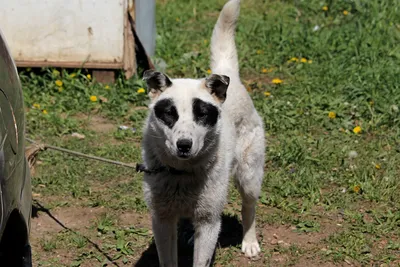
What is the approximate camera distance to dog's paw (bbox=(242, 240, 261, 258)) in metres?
5.36

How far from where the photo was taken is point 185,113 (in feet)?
13.7

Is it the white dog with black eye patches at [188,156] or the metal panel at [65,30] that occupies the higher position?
the white dog with black eye patches at [188,156]

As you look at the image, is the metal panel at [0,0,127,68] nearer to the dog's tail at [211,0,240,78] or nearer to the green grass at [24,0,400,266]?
the green grass at [24,0,400,266]

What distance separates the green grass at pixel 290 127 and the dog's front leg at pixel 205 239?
81 centimetres

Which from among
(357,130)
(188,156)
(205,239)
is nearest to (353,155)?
(357,130)

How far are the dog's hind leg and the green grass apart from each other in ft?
0.46

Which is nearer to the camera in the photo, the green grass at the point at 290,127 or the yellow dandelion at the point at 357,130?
the green grass at the point at 290,127

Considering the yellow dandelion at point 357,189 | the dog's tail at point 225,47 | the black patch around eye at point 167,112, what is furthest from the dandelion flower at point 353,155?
the black patch around eye at point 167,112

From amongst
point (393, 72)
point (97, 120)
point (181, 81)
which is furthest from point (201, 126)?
point (393, 72)

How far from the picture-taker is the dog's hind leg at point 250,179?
517cm

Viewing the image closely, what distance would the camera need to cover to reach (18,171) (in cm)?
357

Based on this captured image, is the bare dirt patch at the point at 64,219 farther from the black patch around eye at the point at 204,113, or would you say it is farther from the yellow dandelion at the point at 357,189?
the yellow dandelion at the point at 357,189

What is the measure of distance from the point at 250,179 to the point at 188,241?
29.7 inches

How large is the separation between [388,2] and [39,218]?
6136mm
